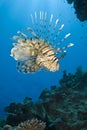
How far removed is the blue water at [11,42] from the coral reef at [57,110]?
103ft

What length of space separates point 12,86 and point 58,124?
47.5 metres

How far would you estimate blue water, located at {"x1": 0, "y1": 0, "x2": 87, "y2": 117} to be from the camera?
44438mm

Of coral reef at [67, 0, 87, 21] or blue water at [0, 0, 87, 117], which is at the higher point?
blue water at [0, 0, 87, 117]

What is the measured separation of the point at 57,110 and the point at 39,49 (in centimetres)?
239

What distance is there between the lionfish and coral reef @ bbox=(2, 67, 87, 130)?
1682 mm

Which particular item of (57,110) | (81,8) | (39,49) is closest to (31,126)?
(39,49)

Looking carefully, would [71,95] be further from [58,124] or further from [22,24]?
[22,24]

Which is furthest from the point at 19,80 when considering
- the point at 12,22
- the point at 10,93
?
the point at 12,22

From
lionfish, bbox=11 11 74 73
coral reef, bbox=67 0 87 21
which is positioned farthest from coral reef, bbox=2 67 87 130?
coral reef, bbox=67 0 87 21

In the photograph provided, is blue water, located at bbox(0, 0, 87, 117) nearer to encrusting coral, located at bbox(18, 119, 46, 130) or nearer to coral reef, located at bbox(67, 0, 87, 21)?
coral reef, located at bbox(67, 0, 87, 21)

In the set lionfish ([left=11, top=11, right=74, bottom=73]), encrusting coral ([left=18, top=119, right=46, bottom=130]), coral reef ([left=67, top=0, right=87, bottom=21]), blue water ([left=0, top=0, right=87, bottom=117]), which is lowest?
encrusting coral ([left=18, top=119, right=46, bottom=130])

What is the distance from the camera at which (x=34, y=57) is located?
386 centimetres

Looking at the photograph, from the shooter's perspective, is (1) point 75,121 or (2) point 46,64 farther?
(1) point 75,121

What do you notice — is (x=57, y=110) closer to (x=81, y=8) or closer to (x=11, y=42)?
(x=81, y=8)
